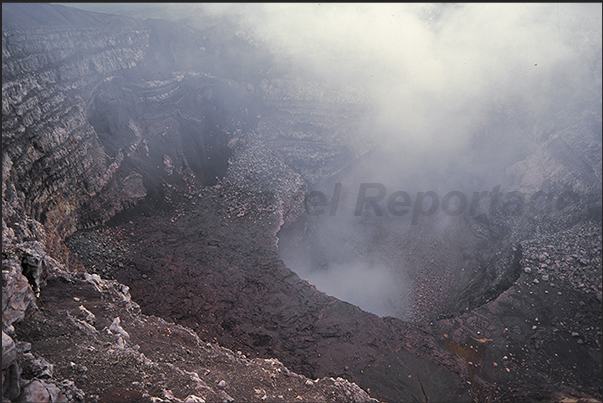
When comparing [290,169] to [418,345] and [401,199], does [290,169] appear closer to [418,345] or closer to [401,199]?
[401,199]

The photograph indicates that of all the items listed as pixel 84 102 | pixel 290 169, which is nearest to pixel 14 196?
pixel 84 102

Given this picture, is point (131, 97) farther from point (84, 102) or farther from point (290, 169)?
point (290, 169)

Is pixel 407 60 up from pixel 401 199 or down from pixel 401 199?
up

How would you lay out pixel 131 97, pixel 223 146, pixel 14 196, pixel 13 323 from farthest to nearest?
pixel 223 146 < pixel 131 97 < pixel 14 196 < pixel 13 323

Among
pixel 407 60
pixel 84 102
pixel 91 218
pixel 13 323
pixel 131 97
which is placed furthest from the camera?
pixel 407 60

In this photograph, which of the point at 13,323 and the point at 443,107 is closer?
the point at 13,323

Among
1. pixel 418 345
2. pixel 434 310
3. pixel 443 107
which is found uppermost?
pixel 443 107
